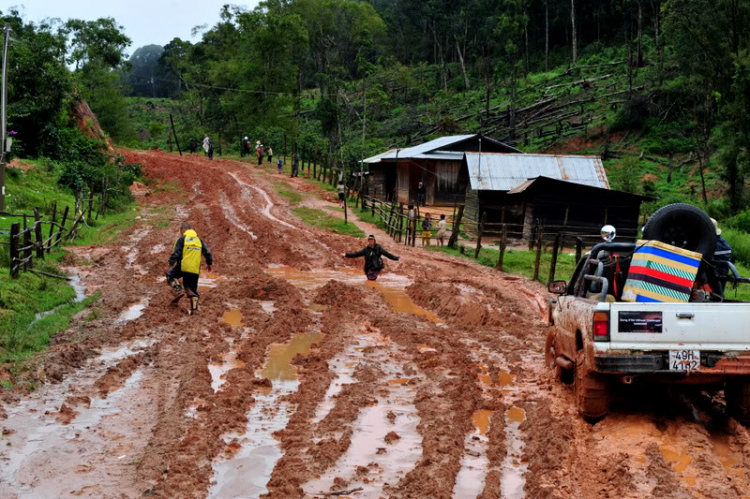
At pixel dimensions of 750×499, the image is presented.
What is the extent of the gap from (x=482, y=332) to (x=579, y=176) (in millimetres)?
21558

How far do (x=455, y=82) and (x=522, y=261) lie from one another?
189ft

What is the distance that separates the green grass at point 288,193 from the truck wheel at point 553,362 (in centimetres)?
2839

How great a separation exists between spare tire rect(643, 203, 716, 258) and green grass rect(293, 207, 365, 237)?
2161 centimetres

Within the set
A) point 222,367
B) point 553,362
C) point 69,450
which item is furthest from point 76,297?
point 553,362

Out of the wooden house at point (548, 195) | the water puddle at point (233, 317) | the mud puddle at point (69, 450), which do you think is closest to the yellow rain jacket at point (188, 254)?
the water puddle at point (233, 317)

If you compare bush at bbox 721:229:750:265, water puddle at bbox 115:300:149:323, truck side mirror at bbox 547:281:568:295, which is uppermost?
truck side mirror at bbox 547:281:568:295

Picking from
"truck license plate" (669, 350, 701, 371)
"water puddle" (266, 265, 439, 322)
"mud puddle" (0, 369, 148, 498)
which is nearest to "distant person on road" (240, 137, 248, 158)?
"water puddle" (266, 265, 439, 322)

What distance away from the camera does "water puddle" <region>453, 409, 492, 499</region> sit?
21.4 ft

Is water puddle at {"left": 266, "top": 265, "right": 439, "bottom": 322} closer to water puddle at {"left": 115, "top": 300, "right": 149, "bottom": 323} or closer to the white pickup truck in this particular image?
water puddle at {"left": 115, "top": 300, "right": 149, "bottom": 323}

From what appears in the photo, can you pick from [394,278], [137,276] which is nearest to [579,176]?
[394,278]

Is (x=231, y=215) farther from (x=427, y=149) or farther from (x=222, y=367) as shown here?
(x=222, y=367)

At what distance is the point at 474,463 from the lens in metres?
7.15

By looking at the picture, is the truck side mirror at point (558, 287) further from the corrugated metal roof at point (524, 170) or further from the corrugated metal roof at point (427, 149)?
the corrugated metal roof at point (427, 149)

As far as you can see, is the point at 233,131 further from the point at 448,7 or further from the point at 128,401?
the point at 128,401
